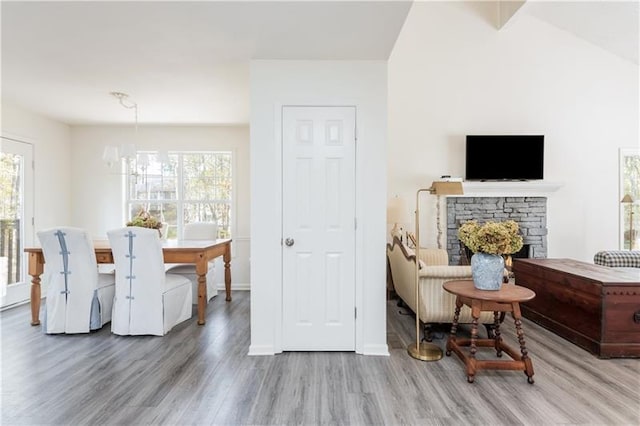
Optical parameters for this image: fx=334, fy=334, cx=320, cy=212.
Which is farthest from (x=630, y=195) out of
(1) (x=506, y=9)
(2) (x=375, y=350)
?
(2) (x=375, y=350)

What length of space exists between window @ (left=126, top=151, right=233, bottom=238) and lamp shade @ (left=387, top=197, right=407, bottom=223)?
2.58 m

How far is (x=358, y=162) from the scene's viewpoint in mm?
2809

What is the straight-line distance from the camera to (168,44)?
2.59 meters

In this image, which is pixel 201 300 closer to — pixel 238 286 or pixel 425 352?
pixel 238 286

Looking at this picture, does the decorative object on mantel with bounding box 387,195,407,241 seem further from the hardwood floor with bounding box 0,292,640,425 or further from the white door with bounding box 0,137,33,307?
the white door with bounding box 0,137,33,307

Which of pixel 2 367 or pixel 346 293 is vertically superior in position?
pixel 346 293

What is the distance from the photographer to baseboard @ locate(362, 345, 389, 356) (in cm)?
281

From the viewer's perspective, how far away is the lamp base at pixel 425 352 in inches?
108

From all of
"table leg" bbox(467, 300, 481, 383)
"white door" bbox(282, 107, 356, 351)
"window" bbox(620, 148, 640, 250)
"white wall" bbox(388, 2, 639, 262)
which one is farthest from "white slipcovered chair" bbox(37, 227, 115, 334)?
"window" bbox(620, 148, 640, 250)

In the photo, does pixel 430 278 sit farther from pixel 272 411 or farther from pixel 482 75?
pixel 482 75

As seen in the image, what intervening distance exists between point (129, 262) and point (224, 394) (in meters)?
1.78

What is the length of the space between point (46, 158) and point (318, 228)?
4.48 metres

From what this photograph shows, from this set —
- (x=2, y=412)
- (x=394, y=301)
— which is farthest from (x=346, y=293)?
(x=2, y=412)

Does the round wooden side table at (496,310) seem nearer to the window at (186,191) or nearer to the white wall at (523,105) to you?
the white wall at (523,105)
